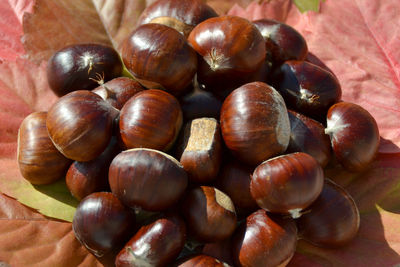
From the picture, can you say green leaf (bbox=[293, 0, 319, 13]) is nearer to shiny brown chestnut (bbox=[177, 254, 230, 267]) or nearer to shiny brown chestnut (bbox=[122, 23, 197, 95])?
Result: shiny brown chestnut (bbox=[122, 23, 197, 95])

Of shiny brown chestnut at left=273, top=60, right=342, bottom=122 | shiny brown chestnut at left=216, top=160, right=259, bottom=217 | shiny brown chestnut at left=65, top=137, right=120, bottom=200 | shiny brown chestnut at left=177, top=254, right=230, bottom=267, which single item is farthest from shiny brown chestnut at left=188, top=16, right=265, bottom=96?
shiny brown chestnut at left=177, top=254, right=230, bottom=267

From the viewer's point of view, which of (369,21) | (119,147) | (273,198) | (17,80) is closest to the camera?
(273,198)

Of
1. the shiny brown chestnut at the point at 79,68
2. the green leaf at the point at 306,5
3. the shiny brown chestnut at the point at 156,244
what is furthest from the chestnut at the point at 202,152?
the green leaf at the point at 306,5

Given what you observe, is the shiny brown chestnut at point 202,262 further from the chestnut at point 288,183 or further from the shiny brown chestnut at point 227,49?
the shiny brown chestnut at point 227,49

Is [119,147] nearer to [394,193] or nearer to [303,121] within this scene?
[303,121]

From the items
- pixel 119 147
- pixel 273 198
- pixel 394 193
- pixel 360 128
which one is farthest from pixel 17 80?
pixel 394 193

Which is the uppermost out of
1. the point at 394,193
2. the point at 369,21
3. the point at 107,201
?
the point at 369,21
